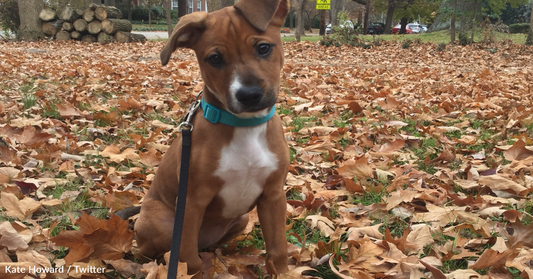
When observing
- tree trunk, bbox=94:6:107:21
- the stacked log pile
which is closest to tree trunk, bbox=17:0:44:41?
the stacked log pile

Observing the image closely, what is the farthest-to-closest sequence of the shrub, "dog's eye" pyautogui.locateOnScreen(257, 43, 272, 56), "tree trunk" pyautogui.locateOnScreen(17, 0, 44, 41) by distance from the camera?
"tree trunk" pyautogui.locateOnScreen(17, 0, 44, 41) → the shrub → "dog's eye" pyautogui.locateOnScreen(257, 43, 272, 56)

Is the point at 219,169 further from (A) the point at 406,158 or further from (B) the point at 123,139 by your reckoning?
(B) the point at 123,139

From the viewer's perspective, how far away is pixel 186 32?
226 centimetres

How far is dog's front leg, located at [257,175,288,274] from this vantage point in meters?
2.26

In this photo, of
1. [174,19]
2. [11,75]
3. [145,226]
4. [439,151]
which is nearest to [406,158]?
[439,151]

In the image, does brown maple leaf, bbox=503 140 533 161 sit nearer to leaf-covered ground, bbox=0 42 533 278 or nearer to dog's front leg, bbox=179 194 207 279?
leaf-covered ground, bbox=0 42 533 278

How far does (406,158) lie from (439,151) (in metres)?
0.40

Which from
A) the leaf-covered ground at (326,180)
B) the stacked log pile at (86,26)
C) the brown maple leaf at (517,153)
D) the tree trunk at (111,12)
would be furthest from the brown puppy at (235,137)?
the tree trunk at (111,12)

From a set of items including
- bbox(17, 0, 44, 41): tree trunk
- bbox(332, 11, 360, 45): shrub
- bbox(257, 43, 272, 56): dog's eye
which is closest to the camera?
bbox(257, 43, 272, 56): dog's eye

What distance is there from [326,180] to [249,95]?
1876mm

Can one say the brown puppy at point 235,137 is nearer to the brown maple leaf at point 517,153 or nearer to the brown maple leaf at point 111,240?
the brown maple leaf at point 111,240

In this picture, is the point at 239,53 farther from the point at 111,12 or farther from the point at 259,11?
the point at 111,12

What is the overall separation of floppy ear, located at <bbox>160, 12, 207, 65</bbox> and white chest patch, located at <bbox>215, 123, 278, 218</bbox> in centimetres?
59

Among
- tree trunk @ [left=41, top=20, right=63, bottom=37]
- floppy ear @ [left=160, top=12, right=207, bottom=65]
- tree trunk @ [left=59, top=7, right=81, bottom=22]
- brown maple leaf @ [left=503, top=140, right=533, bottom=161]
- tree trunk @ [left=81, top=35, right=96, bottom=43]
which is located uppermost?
tree trunk @ [left=59, top=7, right=81, bottom=22]
